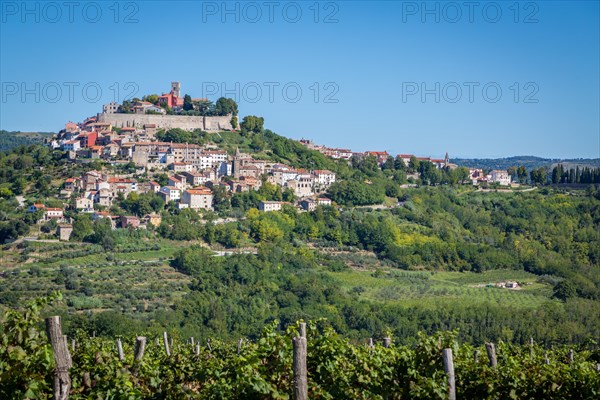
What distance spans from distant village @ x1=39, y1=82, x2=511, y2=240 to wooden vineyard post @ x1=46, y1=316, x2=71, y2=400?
3800 cm

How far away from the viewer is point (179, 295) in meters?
36.5

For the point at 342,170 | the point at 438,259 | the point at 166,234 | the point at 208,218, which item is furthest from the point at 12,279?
the point at 342,170

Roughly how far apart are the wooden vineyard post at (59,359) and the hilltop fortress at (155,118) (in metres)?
58.5

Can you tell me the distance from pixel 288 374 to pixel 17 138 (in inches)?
4360

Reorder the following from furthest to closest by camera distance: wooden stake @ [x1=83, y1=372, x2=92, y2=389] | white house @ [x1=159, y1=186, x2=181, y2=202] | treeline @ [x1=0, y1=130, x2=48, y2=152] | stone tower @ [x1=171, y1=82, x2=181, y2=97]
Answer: treeline @ [x1=0, y1=130, x2=48, y2=152]
stone tower @ [x1=171, y1=82, x2=181, y2=97]
white house @ [x1=159, y1=186, x2=181, y2=202]
wooden stake @ [x1=83, y1=372, x2=92, y2=389]

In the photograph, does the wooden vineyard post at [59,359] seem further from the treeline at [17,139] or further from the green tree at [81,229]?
the treeline at [17,139]

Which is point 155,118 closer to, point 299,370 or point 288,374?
point 288,374

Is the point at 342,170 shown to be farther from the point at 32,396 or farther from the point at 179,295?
the point at 32,396

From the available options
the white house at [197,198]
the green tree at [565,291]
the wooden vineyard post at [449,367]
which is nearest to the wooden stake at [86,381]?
the wooden vineyard post at [449,367]

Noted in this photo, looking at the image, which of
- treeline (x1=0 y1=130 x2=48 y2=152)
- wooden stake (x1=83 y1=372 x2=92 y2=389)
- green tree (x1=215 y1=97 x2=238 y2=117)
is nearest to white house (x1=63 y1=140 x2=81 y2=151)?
green tree (x1=215 y1=97 x2=238 y2=117)

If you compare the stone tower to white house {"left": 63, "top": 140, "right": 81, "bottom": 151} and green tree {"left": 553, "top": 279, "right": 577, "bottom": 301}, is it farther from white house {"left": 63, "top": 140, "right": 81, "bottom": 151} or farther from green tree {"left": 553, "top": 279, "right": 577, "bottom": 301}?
green tree {"left": 553, "top": 279, "right": 577, "bottom": 301}

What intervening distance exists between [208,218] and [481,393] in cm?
4223

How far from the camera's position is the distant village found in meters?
50.5

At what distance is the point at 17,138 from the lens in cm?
11206
